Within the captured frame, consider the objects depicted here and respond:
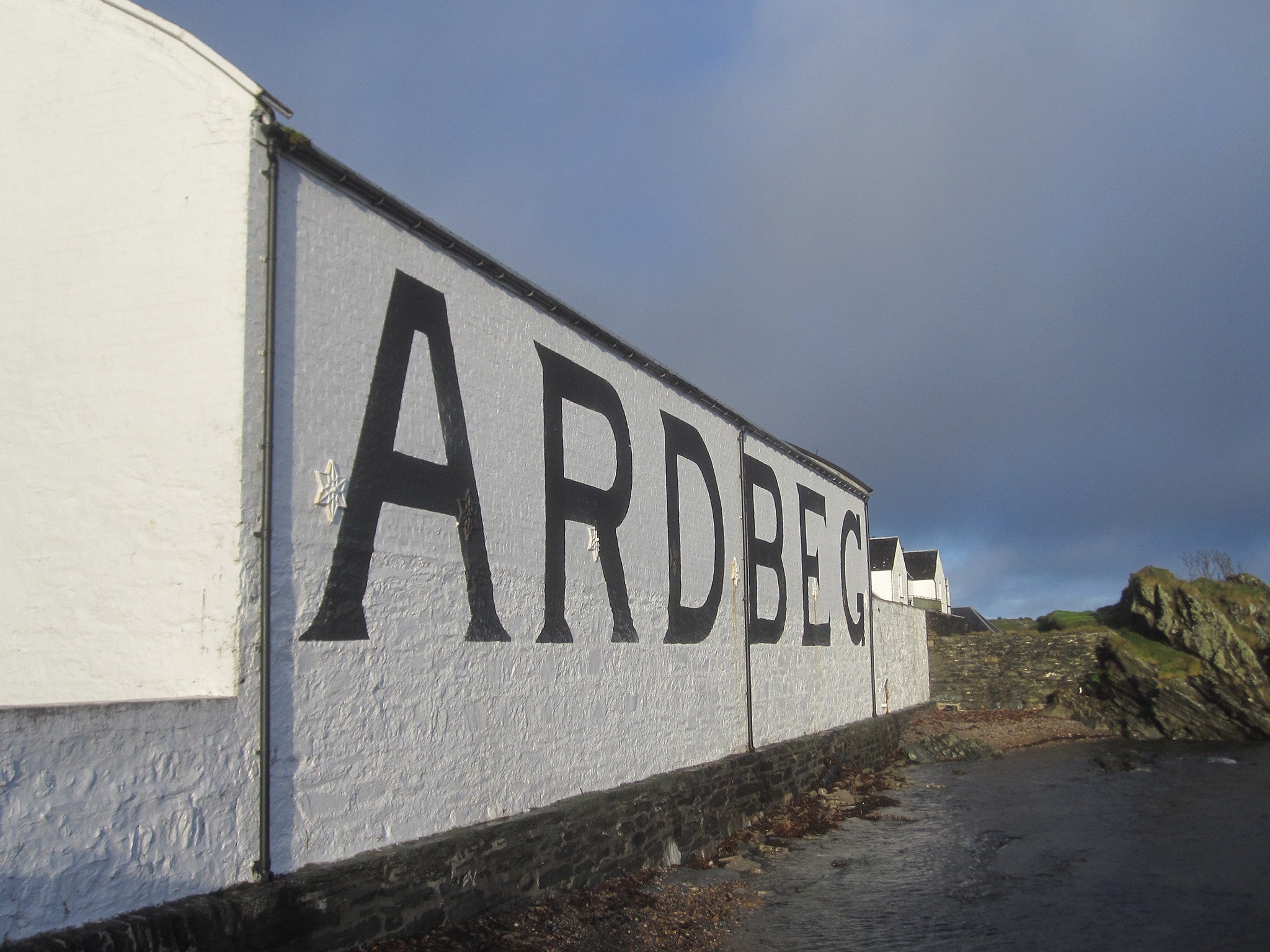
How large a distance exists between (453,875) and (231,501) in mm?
2928

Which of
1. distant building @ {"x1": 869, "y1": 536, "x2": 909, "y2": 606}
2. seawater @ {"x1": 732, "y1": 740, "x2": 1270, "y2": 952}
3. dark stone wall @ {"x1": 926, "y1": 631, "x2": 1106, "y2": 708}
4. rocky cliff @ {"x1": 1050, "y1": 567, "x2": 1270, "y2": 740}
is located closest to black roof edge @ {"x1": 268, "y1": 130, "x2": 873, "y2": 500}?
seawater @ {"x1": 732, "y1": 740, "x2": 1270, "y2": 952}

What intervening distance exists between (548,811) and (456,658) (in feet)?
5.47

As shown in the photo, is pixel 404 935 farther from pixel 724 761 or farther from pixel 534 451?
pixel 724 761

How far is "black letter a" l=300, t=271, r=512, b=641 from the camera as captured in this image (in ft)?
19.8

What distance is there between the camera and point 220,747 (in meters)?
4.94

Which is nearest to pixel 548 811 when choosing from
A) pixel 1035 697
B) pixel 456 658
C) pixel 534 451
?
pixel 456 658

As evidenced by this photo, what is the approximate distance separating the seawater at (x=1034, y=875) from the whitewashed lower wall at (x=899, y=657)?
4786 mm

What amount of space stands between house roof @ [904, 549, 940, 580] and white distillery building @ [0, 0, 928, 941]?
193 ft

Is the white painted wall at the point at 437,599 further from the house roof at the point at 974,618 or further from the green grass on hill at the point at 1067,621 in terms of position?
the house roof at the point at 974,618

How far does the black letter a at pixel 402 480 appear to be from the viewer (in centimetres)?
602

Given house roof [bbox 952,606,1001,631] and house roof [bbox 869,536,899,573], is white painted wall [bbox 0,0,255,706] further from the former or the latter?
house roof [bbox 952,606,1001,631]

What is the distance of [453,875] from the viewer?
6512mm

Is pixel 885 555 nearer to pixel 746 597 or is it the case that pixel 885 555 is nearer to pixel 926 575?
pixel 926 575

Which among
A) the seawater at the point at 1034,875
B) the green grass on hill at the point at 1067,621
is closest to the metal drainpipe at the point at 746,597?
the seawater at the point at 1034,875
